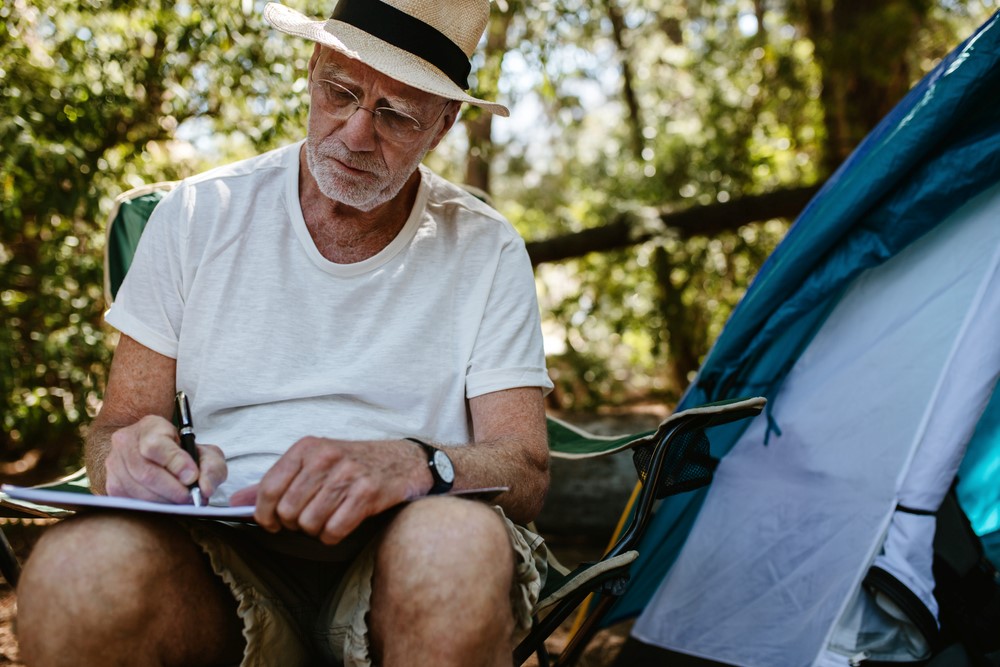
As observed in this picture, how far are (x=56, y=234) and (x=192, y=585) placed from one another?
7.70 feet

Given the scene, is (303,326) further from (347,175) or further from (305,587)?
(305,587)

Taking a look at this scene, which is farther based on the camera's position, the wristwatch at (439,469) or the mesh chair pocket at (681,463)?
the mesh chair pocket at (681,463)

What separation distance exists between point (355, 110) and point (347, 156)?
10cm

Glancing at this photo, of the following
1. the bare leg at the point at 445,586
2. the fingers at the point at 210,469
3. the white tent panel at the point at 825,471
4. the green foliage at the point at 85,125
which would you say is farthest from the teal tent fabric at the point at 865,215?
the green foliage at the point at 85,125

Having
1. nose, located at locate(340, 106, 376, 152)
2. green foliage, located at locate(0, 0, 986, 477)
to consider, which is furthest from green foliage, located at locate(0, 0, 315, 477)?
nose, located at locate(340, 106, 376, 152)

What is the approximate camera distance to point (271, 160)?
2.04 metres

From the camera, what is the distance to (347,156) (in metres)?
1.85

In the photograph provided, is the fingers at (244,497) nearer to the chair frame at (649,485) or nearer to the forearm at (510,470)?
the forearm at (510,470)

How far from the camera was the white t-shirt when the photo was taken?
1787mm

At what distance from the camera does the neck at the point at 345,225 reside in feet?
6.34

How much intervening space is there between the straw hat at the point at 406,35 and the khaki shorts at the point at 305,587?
3.00 ft

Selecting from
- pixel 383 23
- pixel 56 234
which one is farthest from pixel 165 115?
pixel 383 23

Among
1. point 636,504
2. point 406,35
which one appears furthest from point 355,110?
point 636,504

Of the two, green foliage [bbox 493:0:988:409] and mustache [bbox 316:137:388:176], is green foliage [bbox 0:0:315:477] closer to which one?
mustache [bbox 316:137:388:176]
